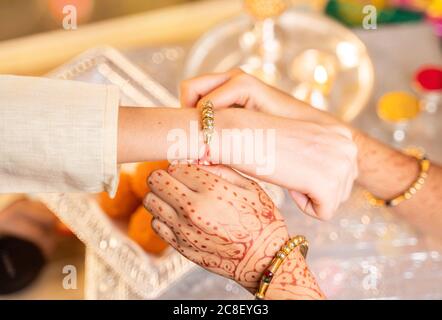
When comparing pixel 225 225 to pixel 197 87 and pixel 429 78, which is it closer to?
pixel 197 87

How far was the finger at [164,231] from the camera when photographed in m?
0.70

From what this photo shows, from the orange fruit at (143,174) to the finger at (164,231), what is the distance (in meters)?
0.05

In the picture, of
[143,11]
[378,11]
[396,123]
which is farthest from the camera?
A: [143,11]

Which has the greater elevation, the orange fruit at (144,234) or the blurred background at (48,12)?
the blurred background at (48,12)

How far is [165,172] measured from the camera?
69cm

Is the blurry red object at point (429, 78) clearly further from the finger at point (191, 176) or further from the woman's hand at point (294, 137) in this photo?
the finger at point (191, 176)

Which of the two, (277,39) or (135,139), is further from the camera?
(277,39)

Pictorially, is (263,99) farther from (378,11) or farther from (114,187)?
(378,11)

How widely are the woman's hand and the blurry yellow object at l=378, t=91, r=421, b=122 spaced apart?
0.95 ft

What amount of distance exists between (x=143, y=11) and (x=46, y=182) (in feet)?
4.17

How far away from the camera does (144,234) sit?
796 mm

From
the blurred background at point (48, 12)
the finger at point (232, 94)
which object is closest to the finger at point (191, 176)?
the finger at point (232, 94)

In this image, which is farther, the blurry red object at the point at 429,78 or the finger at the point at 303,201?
the blurry red object at the point at 429,78
